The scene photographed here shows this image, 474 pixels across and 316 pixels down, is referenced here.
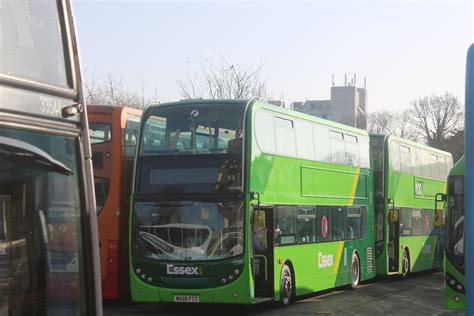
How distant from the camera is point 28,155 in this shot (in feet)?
11.7

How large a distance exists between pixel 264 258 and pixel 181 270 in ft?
5.72

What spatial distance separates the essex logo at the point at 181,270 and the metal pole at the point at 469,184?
6.05m

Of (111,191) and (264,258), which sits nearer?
(264,258)

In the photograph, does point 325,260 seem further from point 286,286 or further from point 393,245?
point 393,245

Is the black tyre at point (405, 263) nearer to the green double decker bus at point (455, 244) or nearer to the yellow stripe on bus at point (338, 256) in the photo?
the yellow stripe on bus at point (338, 256)

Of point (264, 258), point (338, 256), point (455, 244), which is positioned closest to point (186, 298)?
point (264, 258)

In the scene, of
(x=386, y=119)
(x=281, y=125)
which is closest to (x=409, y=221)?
(x=281, y=125)

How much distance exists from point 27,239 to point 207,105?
1027 cm

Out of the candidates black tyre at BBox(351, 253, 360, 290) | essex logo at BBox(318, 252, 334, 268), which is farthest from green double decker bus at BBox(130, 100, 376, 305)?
black tyre at BBox(351, 253, 360, 290)

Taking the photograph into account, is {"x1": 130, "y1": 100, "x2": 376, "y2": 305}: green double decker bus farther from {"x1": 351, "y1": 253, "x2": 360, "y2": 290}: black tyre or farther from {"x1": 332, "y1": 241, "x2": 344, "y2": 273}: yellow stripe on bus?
{"x1": 351, "y1": 253, "x2": 360, "y2": 290}: black tyre

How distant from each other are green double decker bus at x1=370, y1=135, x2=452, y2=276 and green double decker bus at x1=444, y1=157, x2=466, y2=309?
28.8 feet

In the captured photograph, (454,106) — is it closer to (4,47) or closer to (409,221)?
(409,221)

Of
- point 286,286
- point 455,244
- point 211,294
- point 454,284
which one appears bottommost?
point 286,286

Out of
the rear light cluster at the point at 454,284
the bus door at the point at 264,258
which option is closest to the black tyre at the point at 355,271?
the bus door at the point at 264,258
